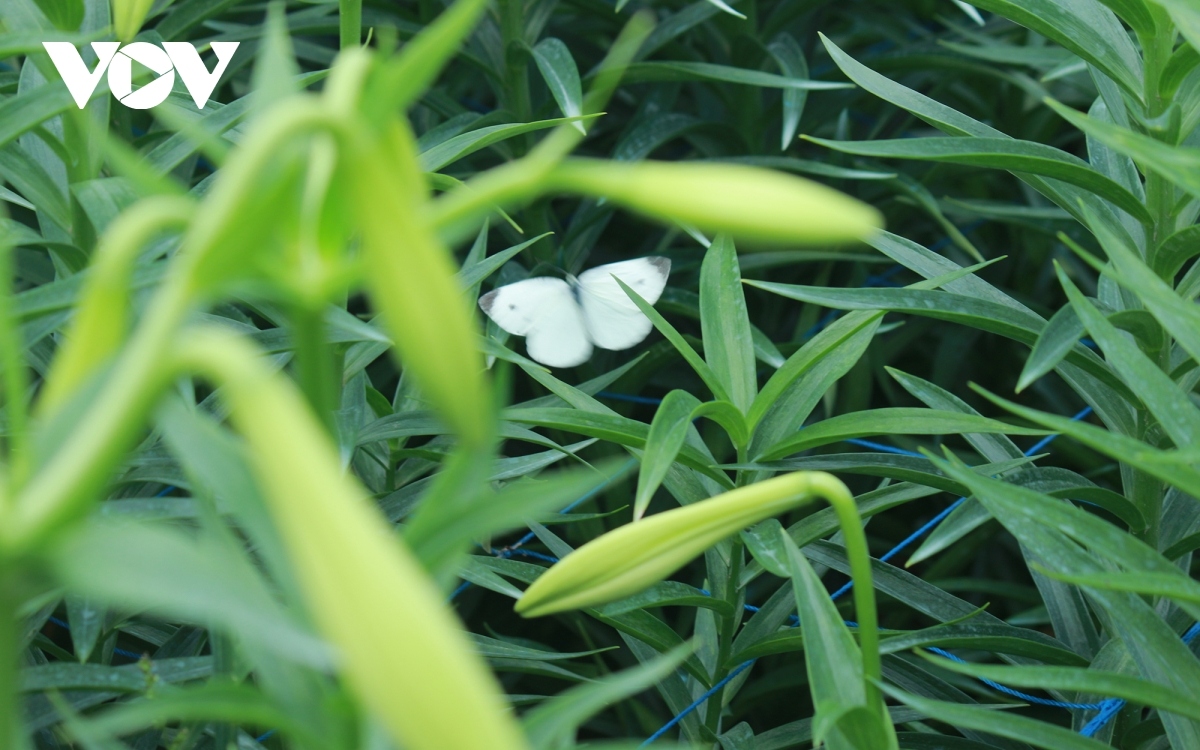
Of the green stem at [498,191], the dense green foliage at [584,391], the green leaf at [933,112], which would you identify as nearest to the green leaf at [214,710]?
the dense green foliage at [584,391]

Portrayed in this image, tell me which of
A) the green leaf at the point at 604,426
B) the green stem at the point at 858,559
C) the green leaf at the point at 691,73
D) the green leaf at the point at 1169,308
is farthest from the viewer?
the green leaf at the point at 691,73

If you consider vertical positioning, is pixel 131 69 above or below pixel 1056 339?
above

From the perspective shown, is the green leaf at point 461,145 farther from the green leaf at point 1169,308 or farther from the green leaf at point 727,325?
the green leaf at point 1169,308

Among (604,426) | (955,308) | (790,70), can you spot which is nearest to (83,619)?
(604,426)

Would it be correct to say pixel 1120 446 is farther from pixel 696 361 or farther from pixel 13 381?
pixel 13 381

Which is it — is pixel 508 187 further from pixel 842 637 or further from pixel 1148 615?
pixel 1148 615

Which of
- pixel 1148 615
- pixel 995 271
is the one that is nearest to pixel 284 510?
pixel 1148 615
